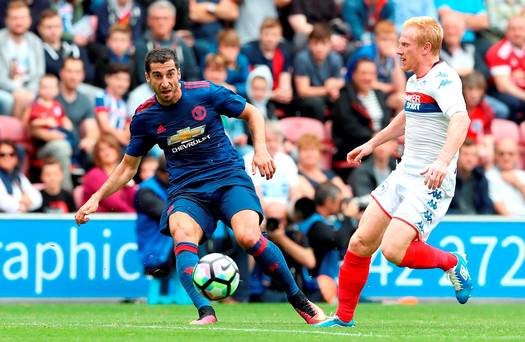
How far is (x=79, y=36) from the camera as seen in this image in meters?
18.5

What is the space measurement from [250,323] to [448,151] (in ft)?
9.28

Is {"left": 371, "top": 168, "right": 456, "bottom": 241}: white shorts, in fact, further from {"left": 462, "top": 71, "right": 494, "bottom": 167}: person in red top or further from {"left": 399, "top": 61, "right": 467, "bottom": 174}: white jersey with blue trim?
{"left": 462, "top": 71, "right": 494, "bottom": 167}: person in red top

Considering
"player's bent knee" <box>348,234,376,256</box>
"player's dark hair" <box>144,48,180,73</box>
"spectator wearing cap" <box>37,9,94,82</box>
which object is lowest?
→ "spectator wearing cap" <box>37,9,94,82</box>

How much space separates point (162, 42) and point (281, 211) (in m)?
3.53

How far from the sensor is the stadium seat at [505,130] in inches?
741

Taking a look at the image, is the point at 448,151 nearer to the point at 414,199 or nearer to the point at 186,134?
the point at 414,199

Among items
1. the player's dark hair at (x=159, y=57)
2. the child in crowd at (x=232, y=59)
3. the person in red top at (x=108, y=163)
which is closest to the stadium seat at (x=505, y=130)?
the child in crowd at (x=232, y=59)

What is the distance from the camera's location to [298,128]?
18.1m

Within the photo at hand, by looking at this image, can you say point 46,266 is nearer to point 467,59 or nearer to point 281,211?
point 281,211

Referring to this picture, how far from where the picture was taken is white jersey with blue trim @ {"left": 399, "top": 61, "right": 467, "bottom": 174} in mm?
9680

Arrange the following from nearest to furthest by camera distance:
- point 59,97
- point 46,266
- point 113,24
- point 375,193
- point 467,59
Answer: point 375,193
point 46,266
point 59,97
point 113,24
point 467,59

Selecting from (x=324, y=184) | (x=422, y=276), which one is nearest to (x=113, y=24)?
(x=324, y=184)

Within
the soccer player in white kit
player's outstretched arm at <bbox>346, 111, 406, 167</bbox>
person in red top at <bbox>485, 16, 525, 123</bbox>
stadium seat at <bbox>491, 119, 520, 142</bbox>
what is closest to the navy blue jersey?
player's outstretched arm at <bbox>346, 111, 406, 167</bbox>

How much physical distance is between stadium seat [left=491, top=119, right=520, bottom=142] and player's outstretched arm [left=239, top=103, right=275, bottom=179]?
348 inches
